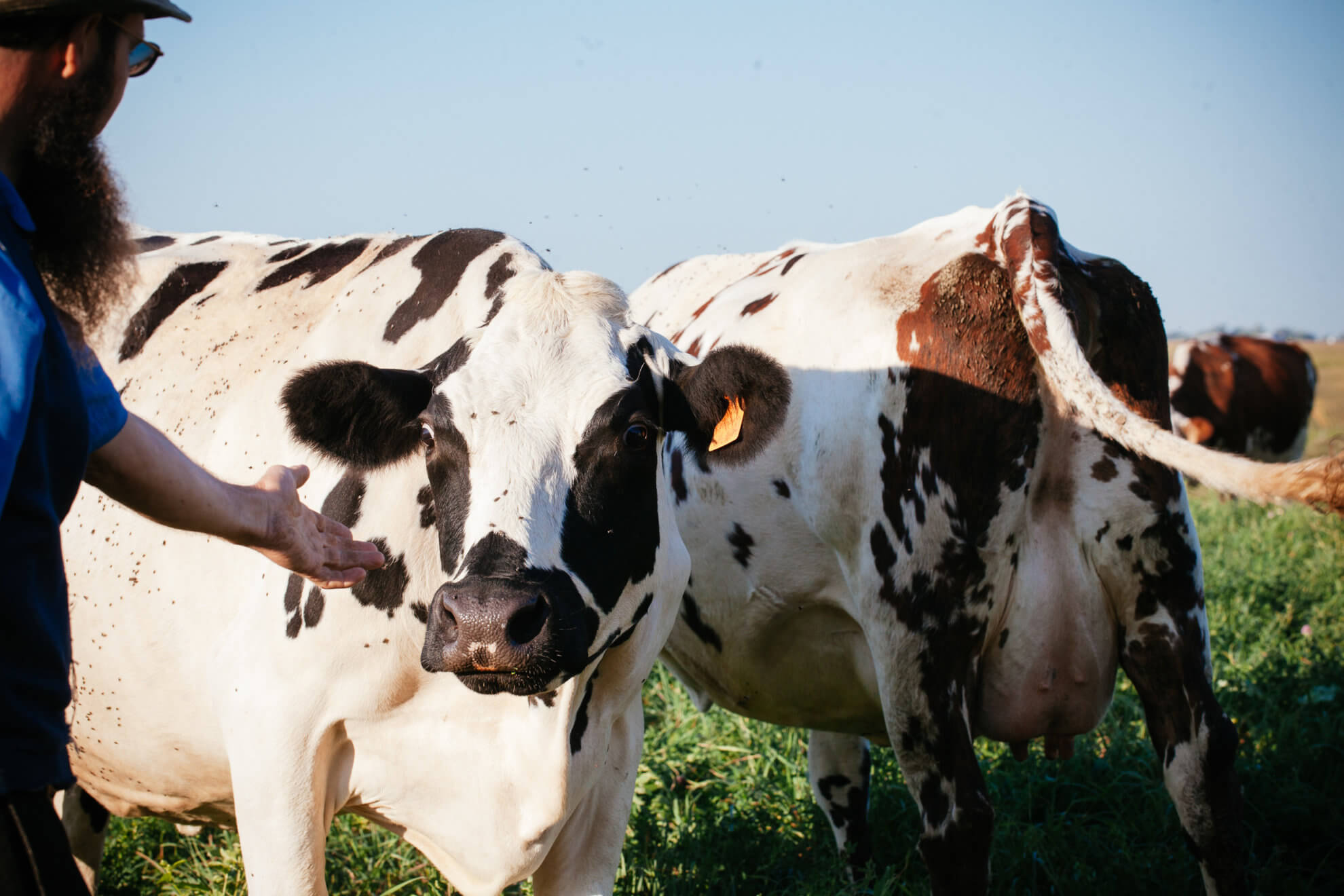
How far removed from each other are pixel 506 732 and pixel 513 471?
81 centimetres

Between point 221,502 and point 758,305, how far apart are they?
291cm

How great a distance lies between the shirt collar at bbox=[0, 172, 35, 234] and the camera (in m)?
1.66

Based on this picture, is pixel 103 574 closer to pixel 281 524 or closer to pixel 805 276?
pixel 281 524

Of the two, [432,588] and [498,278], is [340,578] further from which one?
[498,278]

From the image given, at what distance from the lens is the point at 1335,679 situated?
635 centimetres

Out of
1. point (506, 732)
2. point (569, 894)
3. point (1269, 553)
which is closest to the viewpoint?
point (506, 732)

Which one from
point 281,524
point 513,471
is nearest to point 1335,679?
point 513,471

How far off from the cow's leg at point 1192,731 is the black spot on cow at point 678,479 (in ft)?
5.69

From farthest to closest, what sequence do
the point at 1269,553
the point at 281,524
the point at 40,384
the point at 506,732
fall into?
the point at 1269,553 → the point at 506,732 → the point at 281,524 → the point at 40,384

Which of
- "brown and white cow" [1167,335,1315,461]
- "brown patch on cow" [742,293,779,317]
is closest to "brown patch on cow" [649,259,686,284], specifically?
"brown patch on cow" [742,293,779,317]

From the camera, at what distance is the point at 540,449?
2.75m

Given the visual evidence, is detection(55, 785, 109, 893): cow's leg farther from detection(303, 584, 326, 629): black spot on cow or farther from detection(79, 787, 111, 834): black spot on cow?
detection(303, 584, 326, 629): black spot on cow


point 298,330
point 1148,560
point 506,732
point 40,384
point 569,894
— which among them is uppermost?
point 40,384

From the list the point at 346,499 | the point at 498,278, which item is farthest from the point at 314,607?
the point at 498,278
